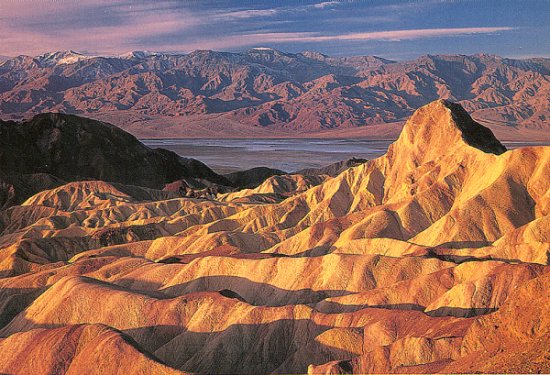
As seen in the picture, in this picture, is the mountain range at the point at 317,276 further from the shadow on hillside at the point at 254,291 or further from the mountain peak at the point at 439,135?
the mountain peak at the point at 439,135

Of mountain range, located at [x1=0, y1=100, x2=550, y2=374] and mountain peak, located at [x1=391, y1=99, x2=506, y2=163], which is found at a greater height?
mountain peak, located at [x1=391, y1=99, x2=506, y2=163]

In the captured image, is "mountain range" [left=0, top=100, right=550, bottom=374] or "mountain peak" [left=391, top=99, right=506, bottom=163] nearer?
"mountain range" [left=0, top=100, right=550, bottom=374]

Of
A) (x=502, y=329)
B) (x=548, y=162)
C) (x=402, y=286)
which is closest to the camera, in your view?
(x=502, y=329)

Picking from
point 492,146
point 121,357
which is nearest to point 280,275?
point 121,357

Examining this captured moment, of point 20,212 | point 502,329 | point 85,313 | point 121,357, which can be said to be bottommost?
point 20,212

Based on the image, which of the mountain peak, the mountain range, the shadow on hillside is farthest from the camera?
the mountain peak

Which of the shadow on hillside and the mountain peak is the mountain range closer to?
the shadow on hillside

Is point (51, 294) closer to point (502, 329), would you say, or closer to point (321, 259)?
point (321, 259)


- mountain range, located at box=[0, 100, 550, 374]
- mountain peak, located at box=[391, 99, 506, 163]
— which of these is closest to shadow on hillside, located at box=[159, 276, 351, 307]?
mountain range, located at box=[0, 100, 550, 374]

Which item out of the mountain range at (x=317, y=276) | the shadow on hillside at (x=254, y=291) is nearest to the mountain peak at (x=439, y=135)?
the mountain range at (x=317, y=276)

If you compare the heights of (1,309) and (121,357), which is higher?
(121,357)

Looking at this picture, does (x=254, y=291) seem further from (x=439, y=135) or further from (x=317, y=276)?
(x=439, y=135)
